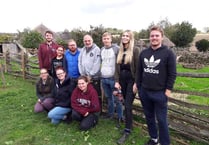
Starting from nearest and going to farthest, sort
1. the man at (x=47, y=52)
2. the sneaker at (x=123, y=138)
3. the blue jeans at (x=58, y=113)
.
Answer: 1. the sneaker at (x=123, y=138)
2. the blue jeans at (x=58, y=113)
3. the man at (x=47, y=52)

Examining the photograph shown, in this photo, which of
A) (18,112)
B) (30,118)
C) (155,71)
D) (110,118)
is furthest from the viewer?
(18,112)

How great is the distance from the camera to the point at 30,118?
592 centimetres

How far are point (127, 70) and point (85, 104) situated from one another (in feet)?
4.06

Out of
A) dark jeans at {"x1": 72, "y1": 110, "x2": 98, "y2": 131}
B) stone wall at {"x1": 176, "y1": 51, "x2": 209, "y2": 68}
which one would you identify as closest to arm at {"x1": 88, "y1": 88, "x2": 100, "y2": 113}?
dark jeans at {"x1": 72, "y1": 110, "x2": 98, "y2": 131}

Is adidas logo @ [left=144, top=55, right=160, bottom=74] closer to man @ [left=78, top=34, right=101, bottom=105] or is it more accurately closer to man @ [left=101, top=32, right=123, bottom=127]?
man @ [left=101, top=32, right=123, bottom=127]

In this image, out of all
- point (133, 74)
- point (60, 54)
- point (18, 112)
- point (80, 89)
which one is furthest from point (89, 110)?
point (18, 112)

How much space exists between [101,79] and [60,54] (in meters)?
1.44

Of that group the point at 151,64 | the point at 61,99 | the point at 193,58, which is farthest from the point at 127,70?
the point at 193,58

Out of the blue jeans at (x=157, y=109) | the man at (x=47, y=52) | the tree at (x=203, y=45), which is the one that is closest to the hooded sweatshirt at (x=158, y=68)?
the blue jeans at (x=157, y=109)

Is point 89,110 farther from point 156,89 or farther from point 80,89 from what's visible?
point 156,89

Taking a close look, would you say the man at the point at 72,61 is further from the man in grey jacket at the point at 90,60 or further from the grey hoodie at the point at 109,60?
the grey hoodie at the point at 109,60

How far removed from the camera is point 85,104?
500 centimetres

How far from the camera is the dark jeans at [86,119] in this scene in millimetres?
4938

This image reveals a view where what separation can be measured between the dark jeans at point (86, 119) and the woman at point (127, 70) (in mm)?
750
